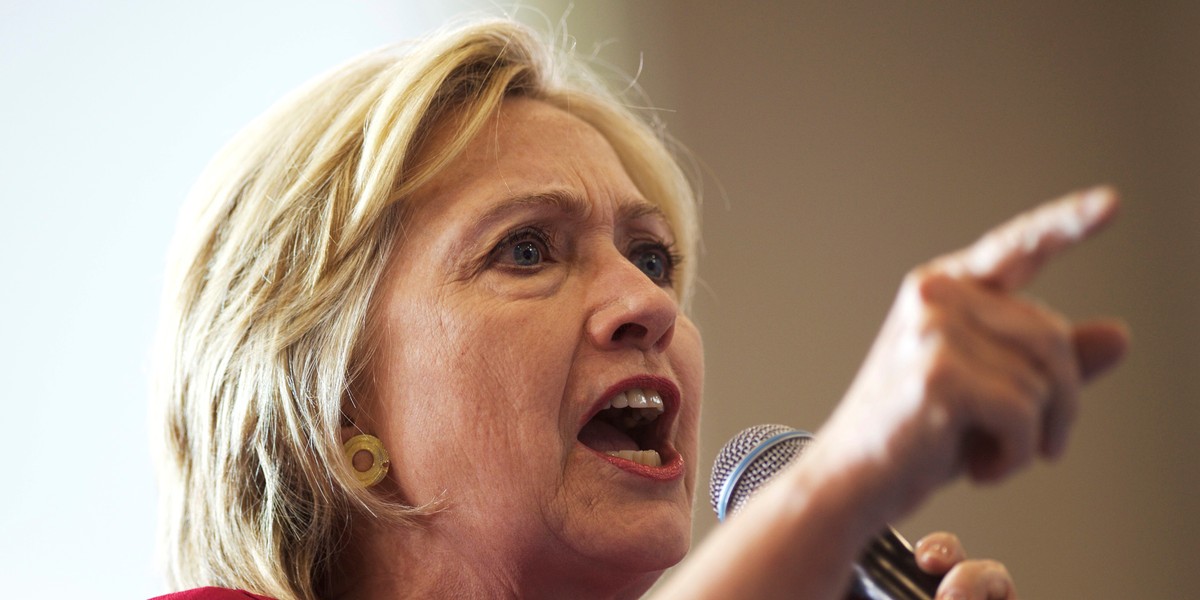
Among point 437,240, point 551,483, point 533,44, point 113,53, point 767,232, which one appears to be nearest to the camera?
point 551,483

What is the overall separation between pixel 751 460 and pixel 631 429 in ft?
1.12

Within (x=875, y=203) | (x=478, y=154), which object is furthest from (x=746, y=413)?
(x=478, y=154)

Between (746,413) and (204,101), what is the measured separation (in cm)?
162

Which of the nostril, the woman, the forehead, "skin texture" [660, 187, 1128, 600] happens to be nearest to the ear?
the woman

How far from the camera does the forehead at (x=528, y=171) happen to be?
151 cm

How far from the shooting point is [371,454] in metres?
1.47

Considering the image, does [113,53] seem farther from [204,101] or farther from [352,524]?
[352,524]

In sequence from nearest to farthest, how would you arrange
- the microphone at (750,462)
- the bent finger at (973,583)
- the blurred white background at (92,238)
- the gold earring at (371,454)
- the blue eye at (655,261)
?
1. the bent finger at (973,583)
2. the microphone at (750,462)
3. the gold earring at (371,454)
4. the blue eye at (655,261)
5. the blurred white background at (92,238)

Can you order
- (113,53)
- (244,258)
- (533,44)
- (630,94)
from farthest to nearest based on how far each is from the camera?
(630,94)
(113,53)
(533,44)
(244,258)

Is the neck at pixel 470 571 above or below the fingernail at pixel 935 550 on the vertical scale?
below

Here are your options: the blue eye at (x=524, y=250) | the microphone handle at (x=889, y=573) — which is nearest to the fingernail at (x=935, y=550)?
the microphone handle at (x=889, y=573)

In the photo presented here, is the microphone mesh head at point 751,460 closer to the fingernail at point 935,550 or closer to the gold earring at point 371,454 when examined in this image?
the fingernail at point 935,550

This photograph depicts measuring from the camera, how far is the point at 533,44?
6.09 feet

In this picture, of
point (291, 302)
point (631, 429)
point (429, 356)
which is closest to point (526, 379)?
point (429, 356)
